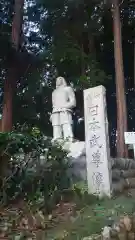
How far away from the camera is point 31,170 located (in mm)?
5145

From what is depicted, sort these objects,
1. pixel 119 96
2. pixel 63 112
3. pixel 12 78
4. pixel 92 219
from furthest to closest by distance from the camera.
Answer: pixel 12 78, pixel 119 96, pixel 63 112, pixel 92 219

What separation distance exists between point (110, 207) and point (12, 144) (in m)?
1.68

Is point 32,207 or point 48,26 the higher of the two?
point 48,26

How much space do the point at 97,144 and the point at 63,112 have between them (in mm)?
2423

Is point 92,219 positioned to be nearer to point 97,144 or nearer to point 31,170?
point 31,170

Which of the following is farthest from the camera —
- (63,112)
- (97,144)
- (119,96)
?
(119,96)

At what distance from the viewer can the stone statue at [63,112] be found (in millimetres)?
7684

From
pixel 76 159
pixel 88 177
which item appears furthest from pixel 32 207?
pixel 76 159

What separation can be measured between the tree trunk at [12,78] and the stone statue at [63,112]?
2.09 m

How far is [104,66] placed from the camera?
485 inches

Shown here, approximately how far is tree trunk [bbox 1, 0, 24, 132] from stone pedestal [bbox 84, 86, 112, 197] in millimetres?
A: 4184

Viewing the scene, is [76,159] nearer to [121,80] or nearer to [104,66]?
[121,80]

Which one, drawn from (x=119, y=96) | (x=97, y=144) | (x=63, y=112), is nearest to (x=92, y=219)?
(x=97, y=144)

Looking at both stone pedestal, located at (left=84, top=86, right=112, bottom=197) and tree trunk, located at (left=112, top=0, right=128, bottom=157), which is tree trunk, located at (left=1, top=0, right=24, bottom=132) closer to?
tree trunk, located at (left=112, top=0, right=128, bottom=157)
